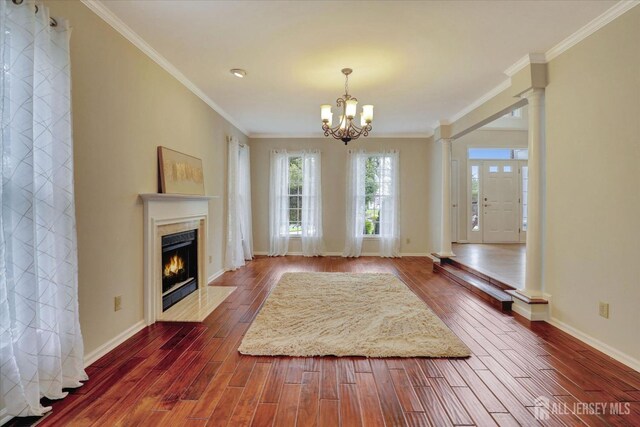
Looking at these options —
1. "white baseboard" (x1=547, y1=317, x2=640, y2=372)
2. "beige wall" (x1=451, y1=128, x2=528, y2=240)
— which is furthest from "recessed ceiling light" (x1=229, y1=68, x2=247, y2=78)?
"beige wall" (x1=451, y1=128, x2=528, y2=240)

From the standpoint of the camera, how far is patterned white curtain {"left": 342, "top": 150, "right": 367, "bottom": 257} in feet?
22.1

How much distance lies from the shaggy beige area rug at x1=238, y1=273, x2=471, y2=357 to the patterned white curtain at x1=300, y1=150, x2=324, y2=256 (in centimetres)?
246

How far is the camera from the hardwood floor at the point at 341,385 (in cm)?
171

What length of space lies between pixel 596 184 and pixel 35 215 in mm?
3933

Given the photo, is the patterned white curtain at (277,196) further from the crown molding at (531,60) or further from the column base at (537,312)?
the column base at (537,312)

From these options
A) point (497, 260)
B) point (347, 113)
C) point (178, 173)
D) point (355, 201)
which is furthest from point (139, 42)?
point (497, 260)

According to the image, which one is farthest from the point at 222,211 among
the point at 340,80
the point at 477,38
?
the point at 477,38

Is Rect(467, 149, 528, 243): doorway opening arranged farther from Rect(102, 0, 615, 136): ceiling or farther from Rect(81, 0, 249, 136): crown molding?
Rect(81, 0, 249, 136): crown molding

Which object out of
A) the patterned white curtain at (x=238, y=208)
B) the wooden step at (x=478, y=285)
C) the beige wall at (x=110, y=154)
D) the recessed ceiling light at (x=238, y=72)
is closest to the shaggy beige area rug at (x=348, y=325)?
the wooden step at (x=478, y=285)

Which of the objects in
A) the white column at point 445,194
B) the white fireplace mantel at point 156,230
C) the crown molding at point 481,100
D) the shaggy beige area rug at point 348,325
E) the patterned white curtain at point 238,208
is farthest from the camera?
the white column at point 445,194

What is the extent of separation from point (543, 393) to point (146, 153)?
3.66m

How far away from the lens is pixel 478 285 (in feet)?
13.4

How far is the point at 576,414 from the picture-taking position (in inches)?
69.1

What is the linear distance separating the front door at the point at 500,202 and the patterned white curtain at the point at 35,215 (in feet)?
26.8
